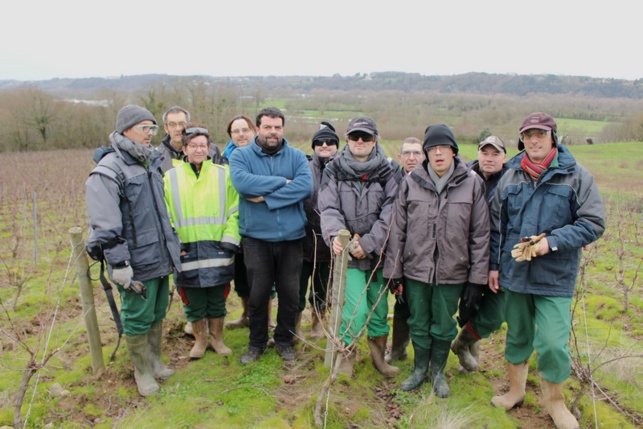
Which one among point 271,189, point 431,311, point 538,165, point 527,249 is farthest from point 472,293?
point 271,189

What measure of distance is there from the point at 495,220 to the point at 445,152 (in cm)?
76

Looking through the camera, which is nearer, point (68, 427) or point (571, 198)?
point (571, 198)

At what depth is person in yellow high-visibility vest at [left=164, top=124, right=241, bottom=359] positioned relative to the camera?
4348 millimetres

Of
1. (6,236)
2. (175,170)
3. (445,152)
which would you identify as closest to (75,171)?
(6,236)

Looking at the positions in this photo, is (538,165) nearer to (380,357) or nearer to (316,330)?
(380,357)

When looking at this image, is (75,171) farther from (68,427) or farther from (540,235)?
(540,235)

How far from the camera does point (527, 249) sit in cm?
329

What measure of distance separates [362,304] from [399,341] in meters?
0.92

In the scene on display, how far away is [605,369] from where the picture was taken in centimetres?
454

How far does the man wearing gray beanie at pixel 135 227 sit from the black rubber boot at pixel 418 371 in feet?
8.04

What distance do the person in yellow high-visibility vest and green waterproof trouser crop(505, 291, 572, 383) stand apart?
272 centimetres

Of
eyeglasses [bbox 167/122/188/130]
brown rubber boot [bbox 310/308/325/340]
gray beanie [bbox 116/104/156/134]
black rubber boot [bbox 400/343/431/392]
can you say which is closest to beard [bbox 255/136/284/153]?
gray beanie [bbox 116/104/156/134]

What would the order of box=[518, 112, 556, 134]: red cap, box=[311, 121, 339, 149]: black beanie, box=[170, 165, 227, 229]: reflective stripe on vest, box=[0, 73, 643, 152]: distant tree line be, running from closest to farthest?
box=[518, 112, 556, 134]: red cap → box=[170, 165, 227, 229]: reflective stripe on vest → box=[311, 121, 339, 149]: black beanie → box=[0, 73, 643, 152]: distant tree line

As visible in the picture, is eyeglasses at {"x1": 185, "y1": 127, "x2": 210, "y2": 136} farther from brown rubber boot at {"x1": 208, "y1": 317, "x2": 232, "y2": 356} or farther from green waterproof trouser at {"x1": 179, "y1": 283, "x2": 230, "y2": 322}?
brown rubber boot at {"x1": 208, "y1": 317, "x2": 232, "y2": 356}
